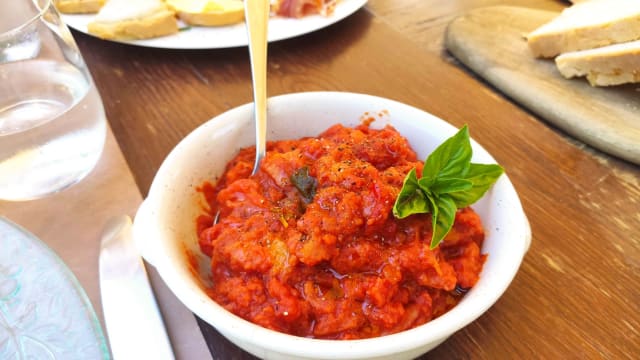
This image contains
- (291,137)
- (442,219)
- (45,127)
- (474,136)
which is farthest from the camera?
(474,136)

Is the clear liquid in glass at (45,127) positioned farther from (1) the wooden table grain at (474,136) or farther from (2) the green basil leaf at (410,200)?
(2) the green basil leaf at (410,200)

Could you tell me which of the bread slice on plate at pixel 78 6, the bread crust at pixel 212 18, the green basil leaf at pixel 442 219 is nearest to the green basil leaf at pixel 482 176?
the green basil leaf at pixel 442 219

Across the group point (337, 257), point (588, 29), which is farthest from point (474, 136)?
point (337, 257)

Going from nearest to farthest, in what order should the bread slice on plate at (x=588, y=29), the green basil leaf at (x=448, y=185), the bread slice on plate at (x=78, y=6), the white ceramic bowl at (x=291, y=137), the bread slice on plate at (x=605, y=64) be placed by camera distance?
the white ceramic bowl at (x=291, y=137), the green basil leaf at (x=448, y=185), the bread slice on plate at (x=605, y=64), the bread slice on plate at (x=588, y=29), the bread slice on plate at (x=78, y=6)

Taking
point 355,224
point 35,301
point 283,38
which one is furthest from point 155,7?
point 355,224

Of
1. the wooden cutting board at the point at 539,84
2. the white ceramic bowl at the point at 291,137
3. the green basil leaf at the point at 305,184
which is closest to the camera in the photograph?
the white ceramic bowl at the point at 291,137

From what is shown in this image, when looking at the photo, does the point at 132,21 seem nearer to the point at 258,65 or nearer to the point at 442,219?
the point at 258,65
